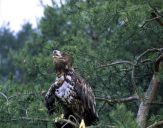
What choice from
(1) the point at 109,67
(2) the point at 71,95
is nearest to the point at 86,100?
(2) the point at 71,95

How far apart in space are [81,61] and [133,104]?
3.48 ft

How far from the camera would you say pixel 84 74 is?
6.12 metres

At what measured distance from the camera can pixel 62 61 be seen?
552 cm

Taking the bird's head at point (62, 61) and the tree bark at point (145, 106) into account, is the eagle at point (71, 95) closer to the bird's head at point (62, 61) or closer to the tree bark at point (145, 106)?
the bird's head at point (62, 61)

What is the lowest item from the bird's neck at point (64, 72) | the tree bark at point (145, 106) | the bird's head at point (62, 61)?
the tree bark at point (145, 106)

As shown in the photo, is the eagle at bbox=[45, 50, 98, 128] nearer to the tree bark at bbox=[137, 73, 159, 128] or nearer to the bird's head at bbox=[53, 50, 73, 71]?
the bird's head at bbox=[53, 50, 73, 71]

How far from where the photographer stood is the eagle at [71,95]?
5277 millimetres

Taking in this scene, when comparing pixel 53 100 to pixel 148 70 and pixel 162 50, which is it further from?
pixel 148 70

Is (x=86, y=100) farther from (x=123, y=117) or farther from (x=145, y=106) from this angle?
(x=123, y=117)

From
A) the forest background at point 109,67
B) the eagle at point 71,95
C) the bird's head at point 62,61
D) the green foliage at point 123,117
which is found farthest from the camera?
the bird's head at point 62,61

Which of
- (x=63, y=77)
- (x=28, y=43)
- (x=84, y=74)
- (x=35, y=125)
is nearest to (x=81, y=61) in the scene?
(x=84, y=74)

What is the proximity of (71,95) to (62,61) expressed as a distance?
377mm

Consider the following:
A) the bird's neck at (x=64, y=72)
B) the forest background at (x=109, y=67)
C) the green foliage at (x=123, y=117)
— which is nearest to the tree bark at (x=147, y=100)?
the forest background at (x=109, y=67)

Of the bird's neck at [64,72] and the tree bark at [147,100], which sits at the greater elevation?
the bird's neck at [64,72]
